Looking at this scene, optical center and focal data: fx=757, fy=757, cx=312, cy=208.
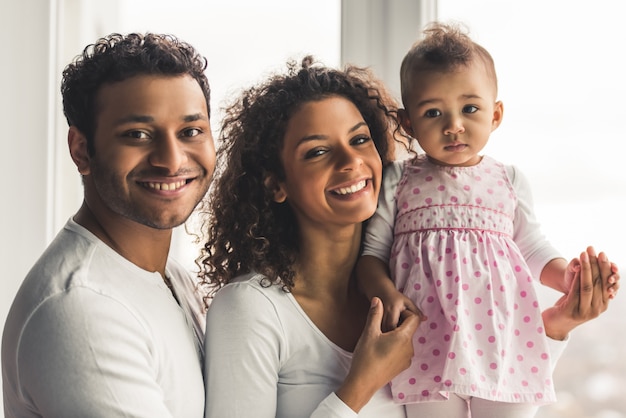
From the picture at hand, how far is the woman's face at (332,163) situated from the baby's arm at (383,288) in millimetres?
121

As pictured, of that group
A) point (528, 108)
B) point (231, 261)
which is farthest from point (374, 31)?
point (231, 261)

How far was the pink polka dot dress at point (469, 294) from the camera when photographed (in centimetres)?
155

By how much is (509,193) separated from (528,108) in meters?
0.32

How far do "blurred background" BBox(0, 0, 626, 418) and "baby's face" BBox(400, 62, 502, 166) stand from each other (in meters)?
0.32

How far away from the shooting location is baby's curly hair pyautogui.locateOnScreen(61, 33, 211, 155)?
151cm

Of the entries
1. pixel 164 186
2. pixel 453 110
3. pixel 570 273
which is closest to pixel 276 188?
pixel 164 186

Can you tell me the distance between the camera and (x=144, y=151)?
4.94 ft

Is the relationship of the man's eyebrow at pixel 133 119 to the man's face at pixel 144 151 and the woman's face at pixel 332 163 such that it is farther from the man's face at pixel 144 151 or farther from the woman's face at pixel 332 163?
the woman's face at pixel 332 163

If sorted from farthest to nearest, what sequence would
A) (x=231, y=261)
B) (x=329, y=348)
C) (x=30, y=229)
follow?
1. (x=30, y=229)
2. (x=231, y=261)
3. (x=329, y=348)

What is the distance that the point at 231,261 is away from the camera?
1738 millimetres

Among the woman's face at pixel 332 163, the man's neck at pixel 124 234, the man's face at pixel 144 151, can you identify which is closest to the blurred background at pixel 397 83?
the woman's face at pixel 332 163

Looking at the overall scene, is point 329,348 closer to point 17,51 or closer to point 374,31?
point 374,31

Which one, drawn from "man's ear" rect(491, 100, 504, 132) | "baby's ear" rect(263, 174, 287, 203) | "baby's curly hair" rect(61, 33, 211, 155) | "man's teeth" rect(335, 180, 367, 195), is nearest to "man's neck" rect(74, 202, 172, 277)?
"baby's curly hair" rect(61, 33, 211, 155)

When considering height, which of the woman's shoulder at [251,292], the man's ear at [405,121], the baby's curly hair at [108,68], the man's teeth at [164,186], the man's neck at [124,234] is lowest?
the woman's shoulder at [251,292]
